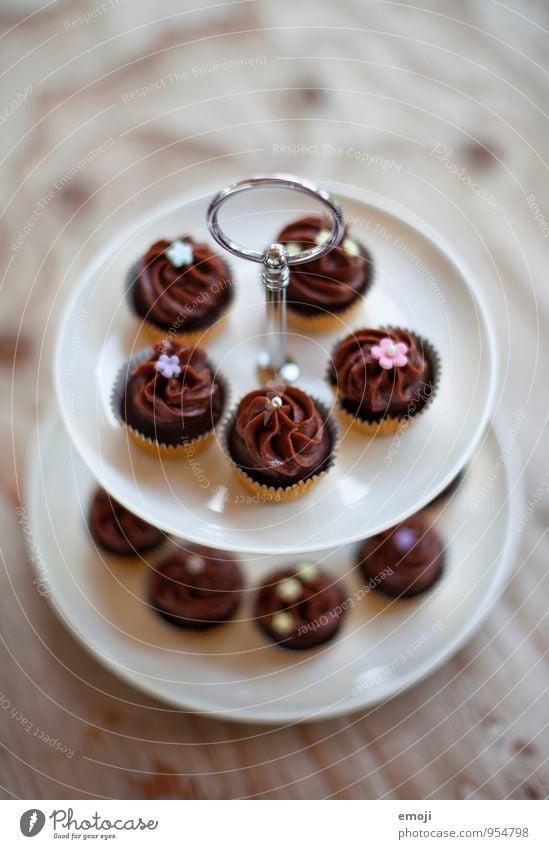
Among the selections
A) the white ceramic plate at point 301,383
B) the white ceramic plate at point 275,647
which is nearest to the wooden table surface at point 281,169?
the white ceramic plate at point 275,647

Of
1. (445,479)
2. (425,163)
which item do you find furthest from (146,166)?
(445,479)

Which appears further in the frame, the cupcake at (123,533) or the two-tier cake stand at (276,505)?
the cupcake at (123,533)

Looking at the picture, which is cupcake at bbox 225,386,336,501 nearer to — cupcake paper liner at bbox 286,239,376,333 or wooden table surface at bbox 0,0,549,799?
cupcake paper liner at bbox 286,239,376,333

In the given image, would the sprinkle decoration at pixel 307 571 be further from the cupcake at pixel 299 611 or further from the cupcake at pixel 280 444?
the cupcake at pixel 280 444

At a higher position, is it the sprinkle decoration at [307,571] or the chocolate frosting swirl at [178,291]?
the chocolate frosting swirl at [178,291]
